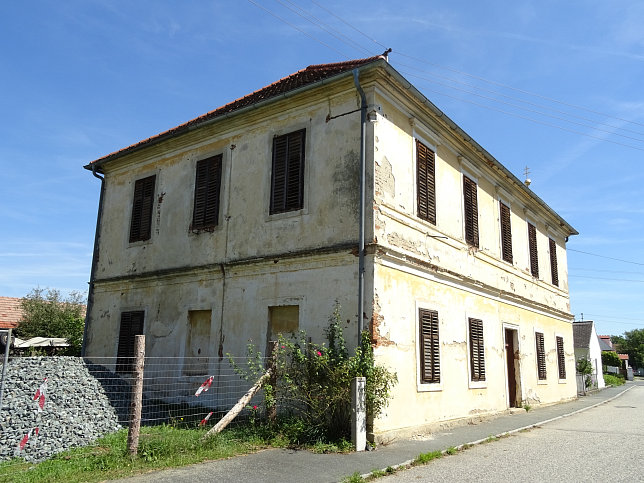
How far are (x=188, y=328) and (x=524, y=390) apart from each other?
33.5 ft

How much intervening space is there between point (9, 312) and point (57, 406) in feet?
71.9

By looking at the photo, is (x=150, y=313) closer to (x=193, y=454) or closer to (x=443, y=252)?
(x=193, y=454)

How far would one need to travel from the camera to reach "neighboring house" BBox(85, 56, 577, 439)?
33.4 feet

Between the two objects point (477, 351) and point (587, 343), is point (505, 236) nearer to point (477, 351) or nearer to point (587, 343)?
point (477, 351)

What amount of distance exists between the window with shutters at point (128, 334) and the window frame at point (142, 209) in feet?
6.84

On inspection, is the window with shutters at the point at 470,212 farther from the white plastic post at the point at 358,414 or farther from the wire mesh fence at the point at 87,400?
the wire mesh fence at the point at 87,400

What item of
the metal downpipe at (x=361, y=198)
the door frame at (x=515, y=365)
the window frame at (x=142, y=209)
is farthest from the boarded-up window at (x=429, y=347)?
the window frame at (x=142, y=209)

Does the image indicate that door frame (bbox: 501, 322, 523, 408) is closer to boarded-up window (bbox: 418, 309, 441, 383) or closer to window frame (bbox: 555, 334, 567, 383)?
boarded-up window (bbox: 418, 309, 441, 383)

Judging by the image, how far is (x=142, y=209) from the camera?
576 inches

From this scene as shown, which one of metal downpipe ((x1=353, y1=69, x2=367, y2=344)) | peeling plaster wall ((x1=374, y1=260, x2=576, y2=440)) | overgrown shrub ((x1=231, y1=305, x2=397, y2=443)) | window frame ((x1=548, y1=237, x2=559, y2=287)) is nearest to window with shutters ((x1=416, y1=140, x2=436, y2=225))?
peeling plaster wall ((x1=374, y1=260, x2=576, y2=440))

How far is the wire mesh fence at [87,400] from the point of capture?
25.9 ft

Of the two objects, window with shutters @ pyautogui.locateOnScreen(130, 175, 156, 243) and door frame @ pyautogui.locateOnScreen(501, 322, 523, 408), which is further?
door frame @ pyautogui.locateOnScreen(501, 322, 523, 408)

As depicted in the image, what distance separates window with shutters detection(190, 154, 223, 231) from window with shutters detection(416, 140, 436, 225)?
485cm

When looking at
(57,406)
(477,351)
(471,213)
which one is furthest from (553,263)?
(57,406)
